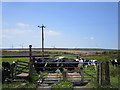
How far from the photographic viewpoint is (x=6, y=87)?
13.4ft

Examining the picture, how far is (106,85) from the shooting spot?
13.9ft

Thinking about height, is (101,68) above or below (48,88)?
above

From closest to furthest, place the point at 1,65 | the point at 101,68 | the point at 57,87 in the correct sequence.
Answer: the point at 57,87
the point at 101,68
the point at 1,65

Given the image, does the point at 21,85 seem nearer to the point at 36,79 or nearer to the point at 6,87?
the point at 6,87

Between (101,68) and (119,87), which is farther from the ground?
(101,68)

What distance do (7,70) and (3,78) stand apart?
295 mm

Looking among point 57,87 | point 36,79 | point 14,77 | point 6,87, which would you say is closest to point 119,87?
point 57,87

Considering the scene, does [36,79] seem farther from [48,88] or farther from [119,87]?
[119,87]

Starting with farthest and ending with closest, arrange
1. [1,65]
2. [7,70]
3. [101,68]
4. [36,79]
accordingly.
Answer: [1,65]
[7,70]
[36,79]
[101,68]

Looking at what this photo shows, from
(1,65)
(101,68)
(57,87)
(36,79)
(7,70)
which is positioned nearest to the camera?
(57,87)

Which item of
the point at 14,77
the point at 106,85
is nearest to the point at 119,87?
the point at 106,85

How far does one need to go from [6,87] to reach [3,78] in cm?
120

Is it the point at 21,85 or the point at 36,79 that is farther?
the point at 36,79

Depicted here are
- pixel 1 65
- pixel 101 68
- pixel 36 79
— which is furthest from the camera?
pixel 1 65
